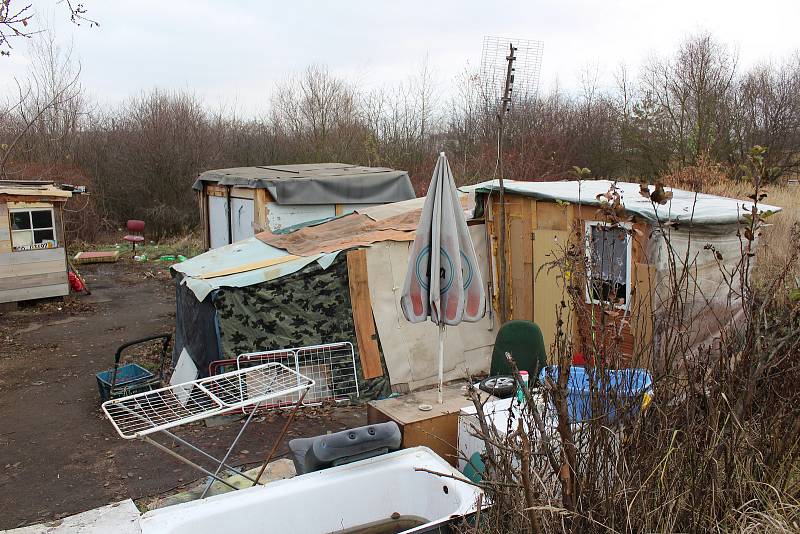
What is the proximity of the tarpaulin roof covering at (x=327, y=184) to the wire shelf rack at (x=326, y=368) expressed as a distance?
4730mm

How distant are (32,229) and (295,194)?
16.4 ft

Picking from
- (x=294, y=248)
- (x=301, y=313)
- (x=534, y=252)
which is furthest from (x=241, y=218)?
(x=534, y=252)

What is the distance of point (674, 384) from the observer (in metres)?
2.79

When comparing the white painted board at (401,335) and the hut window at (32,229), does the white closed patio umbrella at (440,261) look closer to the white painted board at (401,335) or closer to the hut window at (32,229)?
the white painted board at (401,335)

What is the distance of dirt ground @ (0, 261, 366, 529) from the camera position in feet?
18.4

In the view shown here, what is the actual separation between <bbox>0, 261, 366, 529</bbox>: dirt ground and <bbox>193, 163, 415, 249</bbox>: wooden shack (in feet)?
8.48

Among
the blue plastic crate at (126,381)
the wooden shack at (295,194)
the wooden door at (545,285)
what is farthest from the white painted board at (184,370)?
the wooden door at (545,285)

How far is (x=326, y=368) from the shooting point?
25.4 ft

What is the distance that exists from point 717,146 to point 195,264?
571 inches

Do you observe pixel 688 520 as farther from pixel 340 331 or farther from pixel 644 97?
pixel 644 97

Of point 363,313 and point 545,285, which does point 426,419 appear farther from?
point 545,285

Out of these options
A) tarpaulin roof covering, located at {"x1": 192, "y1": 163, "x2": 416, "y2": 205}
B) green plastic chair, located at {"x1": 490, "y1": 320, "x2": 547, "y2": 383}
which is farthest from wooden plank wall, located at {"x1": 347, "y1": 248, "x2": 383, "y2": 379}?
tarpaulin roof covering, located at {"x1": 192, "y1": 163, "x2": 416, "y2": 205}

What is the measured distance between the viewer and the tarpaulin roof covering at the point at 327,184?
11.8 meters

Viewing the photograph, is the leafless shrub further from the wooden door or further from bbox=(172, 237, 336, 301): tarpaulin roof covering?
bbox=(172, 237, 336, 301): tarpaulin roof covering
